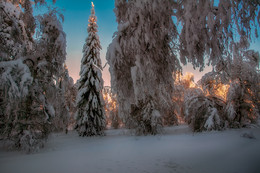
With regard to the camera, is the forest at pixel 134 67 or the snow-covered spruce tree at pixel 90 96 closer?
the forest at pixel 134 67

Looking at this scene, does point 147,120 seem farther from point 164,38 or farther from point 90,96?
point 164,38

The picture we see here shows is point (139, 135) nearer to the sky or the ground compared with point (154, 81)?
nearer to the ground

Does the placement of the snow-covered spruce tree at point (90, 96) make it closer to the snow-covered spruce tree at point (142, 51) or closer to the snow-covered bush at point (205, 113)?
the snow-covered bush at point (205, 113)

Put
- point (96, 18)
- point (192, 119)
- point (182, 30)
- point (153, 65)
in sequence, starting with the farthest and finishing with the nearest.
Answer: point (96, 18) → point (192, 119) → point (153, 65) → point (182, 30)

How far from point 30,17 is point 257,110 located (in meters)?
14.8

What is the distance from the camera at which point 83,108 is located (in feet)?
44.3

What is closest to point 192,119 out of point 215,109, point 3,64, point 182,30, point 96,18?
point 215,109

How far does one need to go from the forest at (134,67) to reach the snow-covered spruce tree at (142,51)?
0.02 meters

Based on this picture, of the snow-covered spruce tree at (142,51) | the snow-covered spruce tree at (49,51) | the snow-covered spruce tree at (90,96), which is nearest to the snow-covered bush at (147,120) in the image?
the snow-covered spruce tree at (90,96)

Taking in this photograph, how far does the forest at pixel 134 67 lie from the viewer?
2.92m

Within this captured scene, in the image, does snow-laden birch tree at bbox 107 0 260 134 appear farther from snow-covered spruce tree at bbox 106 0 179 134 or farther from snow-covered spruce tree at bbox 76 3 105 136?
snow-covered spruce tree at bbox 76 3 105 136

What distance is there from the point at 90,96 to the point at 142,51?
35.1ft

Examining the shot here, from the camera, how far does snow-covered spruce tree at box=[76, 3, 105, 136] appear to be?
13.2 meters

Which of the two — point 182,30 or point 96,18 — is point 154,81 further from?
point 96,18
